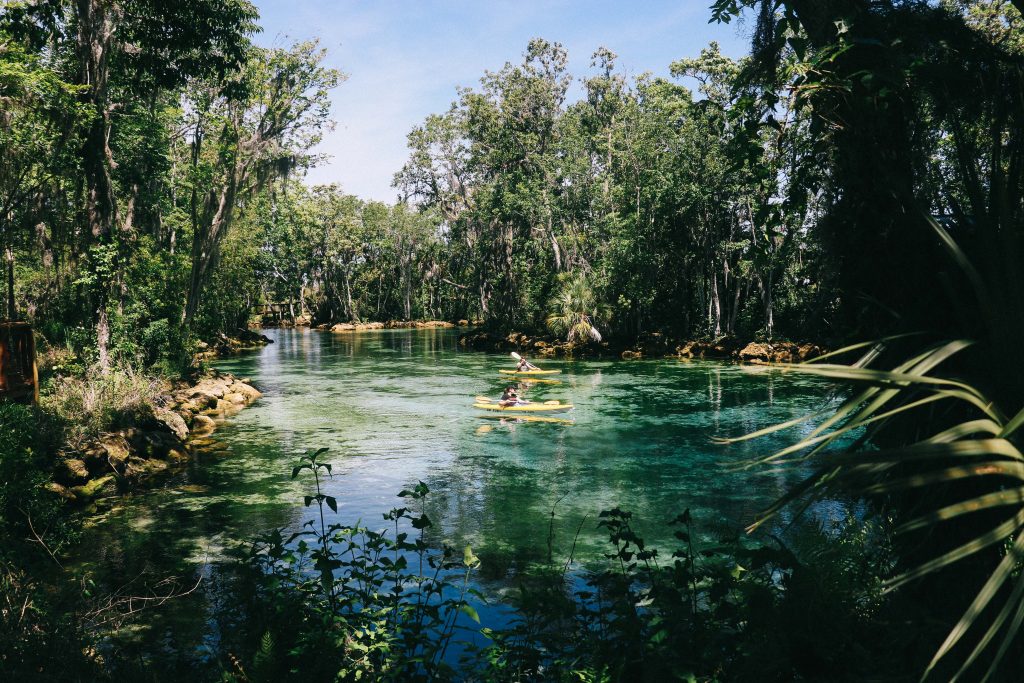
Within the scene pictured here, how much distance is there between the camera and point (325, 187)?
212ft

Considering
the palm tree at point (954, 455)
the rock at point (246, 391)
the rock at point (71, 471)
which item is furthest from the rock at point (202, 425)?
the palm tree at point (954, 455)

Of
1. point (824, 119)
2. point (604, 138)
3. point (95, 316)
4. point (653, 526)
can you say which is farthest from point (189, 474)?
point (604, 138)

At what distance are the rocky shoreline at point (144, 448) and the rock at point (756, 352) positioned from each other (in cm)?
2197

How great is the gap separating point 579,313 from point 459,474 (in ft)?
82.8

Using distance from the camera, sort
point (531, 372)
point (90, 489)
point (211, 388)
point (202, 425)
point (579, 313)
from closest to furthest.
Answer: point (90, 489)
point (202, 425)
point (211, 388)
point (531, 372)
point (579, 313)

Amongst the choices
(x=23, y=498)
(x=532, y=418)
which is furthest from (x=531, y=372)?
(x=23, y=498)

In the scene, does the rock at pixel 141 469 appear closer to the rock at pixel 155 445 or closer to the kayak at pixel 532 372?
the rock at pixel 155 445

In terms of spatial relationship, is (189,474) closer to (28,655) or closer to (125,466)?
(125,466)

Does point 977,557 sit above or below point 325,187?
below

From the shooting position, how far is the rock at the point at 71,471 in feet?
34.4

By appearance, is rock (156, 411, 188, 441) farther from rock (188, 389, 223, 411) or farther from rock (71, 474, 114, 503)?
rock (71, 474, 114, 503)

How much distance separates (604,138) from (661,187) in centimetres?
1363

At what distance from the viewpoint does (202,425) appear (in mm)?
17219

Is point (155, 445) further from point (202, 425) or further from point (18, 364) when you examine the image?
point (202, 425)
